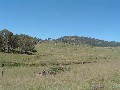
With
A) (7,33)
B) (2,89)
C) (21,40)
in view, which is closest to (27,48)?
(21,40)

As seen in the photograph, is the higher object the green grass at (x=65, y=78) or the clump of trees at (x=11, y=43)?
the clump of trees at (x=11, y=43)

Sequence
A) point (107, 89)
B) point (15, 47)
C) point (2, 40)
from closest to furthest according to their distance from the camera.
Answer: point (107, 89) → point (2, 40) → point (15, 47)

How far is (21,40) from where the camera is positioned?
14700 cm

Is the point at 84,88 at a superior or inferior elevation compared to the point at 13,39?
inferior

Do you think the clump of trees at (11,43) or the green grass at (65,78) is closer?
the green grass at (65,78)

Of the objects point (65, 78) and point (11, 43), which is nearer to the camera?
point (65, 78)

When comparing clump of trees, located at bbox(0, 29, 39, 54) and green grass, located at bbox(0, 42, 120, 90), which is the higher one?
clump of trees, located at bbox(0, 29, 39, 54)

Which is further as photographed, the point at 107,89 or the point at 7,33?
the point at 7,33

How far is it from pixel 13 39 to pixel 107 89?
118578mm

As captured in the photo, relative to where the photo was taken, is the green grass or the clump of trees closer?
the green grass

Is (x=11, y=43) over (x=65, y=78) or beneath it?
over

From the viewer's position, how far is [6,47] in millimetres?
130750

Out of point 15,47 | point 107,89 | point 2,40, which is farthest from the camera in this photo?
point 15,47

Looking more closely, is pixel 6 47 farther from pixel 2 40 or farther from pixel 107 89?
pixel 107 89
